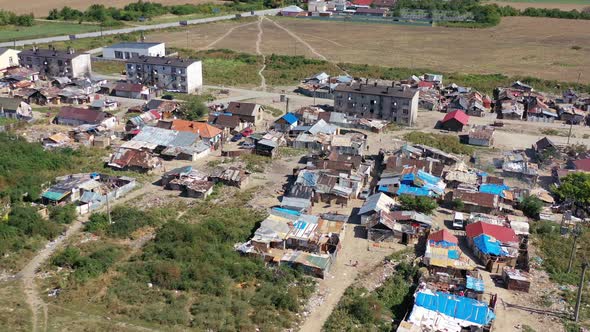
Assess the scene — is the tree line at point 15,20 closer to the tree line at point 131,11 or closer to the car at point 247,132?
the tree line at point 131,11

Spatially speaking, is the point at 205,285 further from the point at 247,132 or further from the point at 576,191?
the point at 247,132

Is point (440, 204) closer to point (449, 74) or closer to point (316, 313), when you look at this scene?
point (316, 313)

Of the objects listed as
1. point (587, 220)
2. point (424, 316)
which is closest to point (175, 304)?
point (424, 316)

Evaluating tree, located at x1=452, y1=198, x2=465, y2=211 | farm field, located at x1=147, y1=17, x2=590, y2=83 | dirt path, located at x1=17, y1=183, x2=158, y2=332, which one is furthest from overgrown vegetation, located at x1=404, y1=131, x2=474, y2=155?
farm field, located at x1=147, y1=17, x2=590, y2=83

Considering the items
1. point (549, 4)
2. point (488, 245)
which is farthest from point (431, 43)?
point (488, 245)

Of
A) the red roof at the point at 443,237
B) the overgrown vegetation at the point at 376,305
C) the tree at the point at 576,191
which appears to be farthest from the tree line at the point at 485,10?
the overgrown vegetation at the point at 376,305

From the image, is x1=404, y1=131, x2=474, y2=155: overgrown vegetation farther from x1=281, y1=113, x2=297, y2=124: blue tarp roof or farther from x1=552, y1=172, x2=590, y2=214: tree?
x1=552, y1=172, x2=590, y2=214: tree
